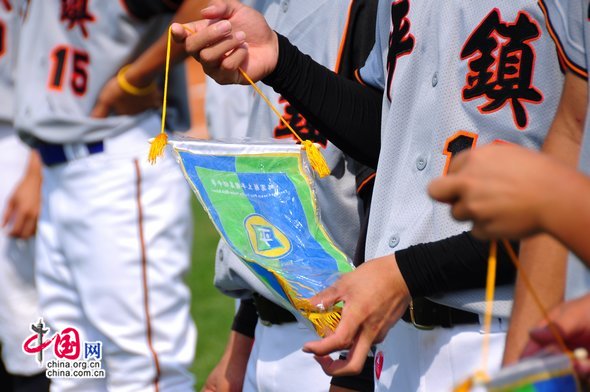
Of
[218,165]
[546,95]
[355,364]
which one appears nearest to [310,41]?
[218,165]

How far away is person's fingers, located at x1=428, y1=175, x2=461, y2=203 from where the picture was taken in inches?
42.2

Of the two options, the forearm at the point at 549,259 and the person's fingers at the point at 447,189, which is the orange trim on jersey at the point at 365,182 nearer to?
the forearm at the point at 549,259

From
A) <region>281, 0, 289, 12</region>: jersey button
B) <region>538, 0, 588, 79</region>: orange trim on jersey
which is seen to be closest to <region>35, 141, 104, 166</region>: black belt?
<region>281, 0, 289, 12</region>: jersey button

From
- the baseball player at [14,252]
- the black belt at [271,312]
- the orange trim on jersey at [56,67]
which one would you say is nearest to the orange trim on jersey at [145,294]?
the orange trim on jersey at [56,67]

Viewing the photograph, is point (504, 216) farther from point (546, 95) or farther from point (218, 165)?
point (218, 165)

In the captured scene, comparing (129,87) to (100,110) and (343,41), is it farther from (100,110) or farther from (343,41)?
(343,41)

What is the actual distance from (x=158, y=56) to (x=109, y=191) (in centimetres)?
48

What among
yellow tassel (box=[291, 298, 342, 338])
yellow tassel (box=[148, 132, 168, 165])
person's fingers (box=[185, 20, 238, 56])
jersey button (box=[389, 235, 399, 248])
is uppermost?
person's fingers (box=[185, 20, 238, 56])

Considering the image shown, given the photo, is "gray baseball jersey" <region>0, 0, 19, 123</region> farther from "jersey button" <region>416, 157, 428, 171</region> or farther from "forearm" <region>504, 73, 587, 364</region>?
"forearm" <region>504, 73, 587, 364</region>

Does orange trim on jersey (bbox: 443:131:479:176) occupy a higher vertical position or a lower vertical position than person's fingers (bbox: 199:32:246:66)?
lower

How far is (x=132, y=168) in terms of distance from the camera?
3291 mm

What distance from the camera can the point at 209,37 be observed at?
1847mm

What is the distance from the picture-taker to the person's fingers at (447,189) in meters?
1.07

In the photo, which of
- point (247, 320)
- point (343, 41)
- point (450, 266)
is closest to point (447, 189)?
point (450, 266)
